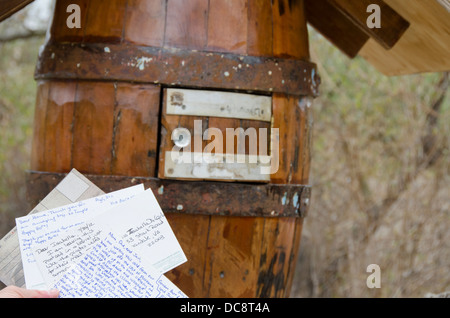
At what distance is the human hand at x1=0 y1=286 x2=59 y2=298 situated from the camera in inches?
62.9

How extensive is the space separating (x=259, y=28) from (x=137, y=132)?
2.20ft

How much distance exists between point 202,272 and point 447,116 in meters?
2.92

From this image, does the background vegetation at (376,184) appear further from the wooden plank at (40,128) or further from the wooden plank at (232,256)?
the wooden plank at (40,128)

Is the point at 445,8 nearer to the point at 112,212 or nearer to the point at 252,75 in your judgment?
the point at 252,75

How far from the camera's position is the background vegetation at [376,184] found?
4328mm

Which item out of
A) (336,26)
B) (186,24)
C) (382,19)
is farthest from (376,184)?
(186,24)

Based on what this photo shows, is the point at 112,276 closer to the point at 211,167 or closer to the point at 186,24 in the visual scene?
the point at 211,167

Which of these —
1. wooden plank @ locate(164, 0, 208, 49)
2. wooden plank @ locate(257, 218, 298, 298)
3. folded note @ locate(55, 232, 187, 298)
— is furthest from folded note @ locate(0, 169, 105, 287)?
wooden plank @ locate(257, 218, 298, 298)

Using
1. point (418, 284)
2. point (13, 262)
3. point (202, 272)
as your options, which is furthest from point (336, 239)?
point (13, 262)

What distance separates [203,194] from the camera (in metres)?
2.29

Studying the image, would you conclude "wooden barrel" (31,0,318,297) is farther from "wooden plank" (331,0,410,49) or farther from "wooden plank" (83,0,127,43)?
"wooden plank" (331,0,410,49)

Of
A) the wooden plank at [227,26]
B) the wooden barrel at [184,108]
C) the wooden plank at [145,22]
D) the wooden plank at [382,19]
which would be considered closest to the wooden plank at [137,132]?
the wooden barrel at [184,108]

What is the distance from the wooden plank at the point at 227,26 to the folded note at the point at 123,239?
0.78 metres

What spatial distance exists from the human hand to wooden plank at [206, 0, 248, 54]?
1.15m
